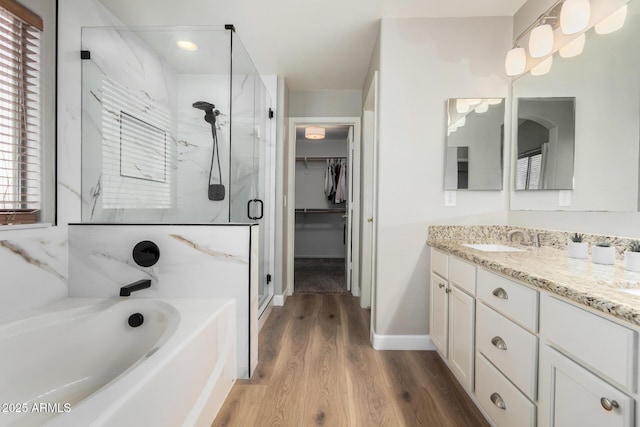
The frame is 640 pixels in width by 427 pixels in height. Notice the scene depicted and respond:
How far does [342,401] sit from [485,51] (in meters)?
2.52

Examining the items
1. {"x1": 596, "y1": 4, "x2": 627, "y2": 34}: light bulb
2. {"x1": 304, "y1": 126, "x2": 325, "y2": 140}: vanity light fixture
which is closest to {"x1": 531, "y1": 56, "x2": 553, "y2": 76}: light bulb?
{"x1": 596, "y1": 4, "x2": 627, "y2": 34}: light bulb

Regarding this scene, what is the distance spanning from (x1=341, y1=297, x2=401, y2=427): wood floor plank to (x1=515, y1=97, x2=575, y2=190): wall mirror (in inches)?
62.1

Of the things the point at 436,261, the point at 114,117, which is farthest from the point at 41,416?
the point at 436,261

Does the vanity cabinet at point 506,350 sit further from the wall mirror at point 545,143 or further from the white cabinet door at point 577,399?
the wall mirror at point 545,143

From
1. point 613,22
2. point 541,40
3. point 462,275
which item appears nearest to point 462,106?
point 541,40

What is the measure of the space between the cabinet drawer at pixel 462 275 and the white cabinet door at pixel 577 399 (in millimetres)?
535

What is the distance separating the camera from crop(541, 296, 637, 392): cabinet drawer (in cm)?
73

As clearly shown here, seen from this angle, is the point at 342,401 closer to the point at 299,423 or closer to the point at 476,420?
the point at 299,423

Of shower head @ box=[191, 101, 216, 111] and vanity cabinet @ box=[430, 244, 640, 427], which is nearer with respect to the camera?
vanity cabinet @ box=[430, 244, 640, 427]

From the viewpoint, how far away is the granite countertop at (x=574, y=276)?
763 mm

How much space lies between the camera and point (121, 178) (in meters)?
1.99

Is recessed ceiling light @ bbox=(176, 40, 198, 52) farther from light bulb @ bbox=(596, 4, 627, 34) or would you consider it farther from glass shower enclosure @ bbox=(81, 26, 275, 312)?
light bulb @ bbox=(596, 4, 627, 34)

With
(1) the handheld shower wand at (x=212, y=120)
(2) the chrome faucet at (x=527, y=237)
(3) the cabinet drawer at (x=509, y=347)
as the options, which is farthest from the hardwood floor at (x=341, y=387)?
(1) the handheld shower wand at (x=212, y=120)

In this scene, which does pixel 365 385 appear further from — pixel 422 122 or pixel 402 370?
pixel 422 122
